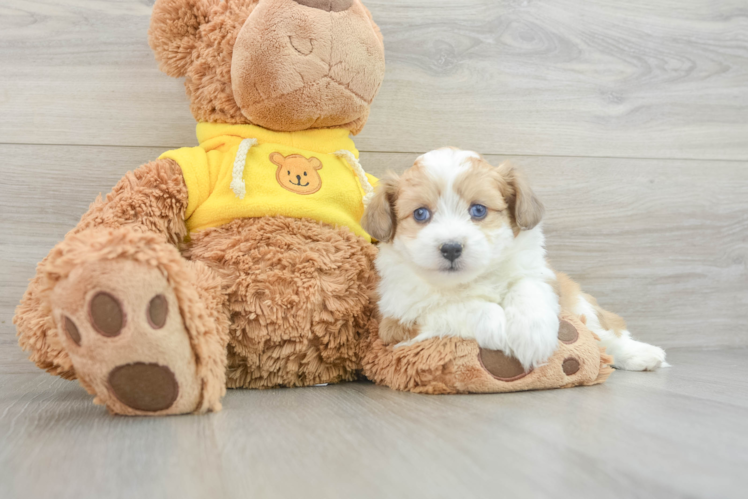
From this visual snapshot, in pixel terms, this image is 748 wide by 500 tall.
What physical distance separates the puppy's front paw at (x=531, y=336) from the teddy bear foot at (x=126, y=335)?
63cm

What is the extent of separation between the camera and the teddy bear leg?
36.3 inches

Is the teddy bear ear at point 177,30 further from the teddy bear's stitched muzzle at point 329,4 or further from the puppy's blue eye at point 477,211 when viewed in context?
the puppy's blue eye at point 477,211

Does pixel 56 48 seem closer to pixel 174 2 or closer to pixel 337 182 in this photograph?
pixel 174 2

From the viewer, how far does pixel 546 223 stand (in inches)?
75.3

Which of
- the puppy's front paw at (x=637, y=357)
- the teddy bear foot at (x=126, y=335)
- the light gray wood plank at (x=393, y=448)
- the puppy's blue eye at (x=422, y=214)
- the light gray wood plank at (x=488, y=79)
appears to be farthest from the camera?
the light gray wood plank at (x=488, y=79)

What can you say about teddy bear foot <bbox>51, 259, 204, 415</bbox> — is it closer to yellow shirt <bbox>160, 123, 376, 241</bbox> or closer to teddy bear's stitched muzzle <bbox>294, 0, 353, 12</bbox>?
yellow shirt <bbox>160, 123, 376, 241</bbox>

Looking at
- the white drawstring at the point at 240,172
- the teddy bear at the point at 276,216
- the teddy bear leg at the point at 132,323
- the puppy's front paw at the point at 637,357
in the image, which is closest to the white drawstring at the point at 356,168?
the teddy bear at the point at 276,216

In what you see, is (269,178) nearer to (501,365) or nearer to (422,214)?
(422,214)

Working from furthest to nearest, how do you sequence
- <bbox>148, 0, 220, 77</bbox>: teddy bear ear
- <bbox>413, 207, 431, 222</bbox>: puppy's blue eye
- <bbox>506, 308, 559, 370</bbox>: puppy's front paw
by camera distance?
<bbox>148, 0, 220, 77</bbox>: teddy bear ear
<bbox>413, 207, 431, 222</bbox>: puppy's blue eye
<bbox>506, 308, 559, 370</bbox>: puppy's front paw

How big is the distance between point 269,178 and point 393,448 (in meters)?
0.75

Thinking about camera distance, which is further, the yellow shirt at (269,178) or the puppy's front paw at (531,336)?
the yellow shirt at (269,178)

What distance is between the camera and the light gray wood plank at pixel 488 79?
65.0 inches

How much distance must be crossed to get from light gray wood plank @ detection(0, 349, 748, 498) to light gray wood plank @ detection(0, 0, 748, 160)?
896 mm

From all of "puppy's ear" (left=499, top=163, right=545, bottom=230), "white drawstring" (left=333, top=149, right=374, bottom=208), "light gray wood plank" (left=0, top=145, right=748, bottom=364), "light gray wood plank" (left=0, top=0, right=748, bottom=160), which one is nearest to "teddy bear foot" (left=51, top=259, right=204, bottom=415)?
"white drawstring" (left=333, top=149, right=374, bottom=208)
